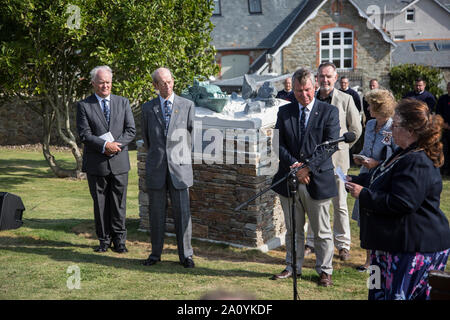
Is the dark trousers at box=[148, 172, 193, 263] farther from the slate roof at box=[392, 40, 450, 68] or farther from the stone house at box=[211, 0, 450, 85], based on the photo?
the slate roof at box=[392, 40, 450, 68]

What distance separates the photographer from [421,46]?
35625 millimetres

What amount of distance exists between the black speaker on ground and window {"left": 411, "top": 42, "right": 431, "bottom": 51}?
107 feet

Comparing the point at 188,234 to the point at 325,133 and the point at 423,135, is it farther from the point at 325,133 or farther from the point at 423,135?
the point at 423,135

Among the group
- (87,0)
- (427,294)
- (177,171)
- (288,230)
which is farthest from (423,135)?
(87,0)

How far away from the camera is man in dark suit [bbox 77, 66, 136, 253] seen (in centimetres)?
→ 629

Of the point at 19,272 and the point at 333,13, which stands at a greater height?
the point at 333,13

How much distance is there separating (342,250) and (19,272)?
3.80m

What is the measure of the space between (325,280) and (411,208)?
78.0 inches

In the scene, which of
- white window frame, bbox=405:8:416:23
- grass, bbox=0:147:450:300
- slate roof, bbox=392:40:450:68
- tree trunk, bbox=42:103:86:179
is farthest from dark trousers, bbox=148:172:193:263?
white window frame, bbox=405:8:416:23

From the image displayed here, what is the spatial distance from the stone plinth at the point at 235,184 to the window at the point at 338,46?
2500 centimetres

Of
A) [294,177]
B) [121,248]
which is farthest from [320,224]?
[121,248]

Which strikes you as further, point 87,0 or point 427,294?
point 87,0

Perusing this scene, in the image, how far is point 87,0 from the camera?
406 inches
